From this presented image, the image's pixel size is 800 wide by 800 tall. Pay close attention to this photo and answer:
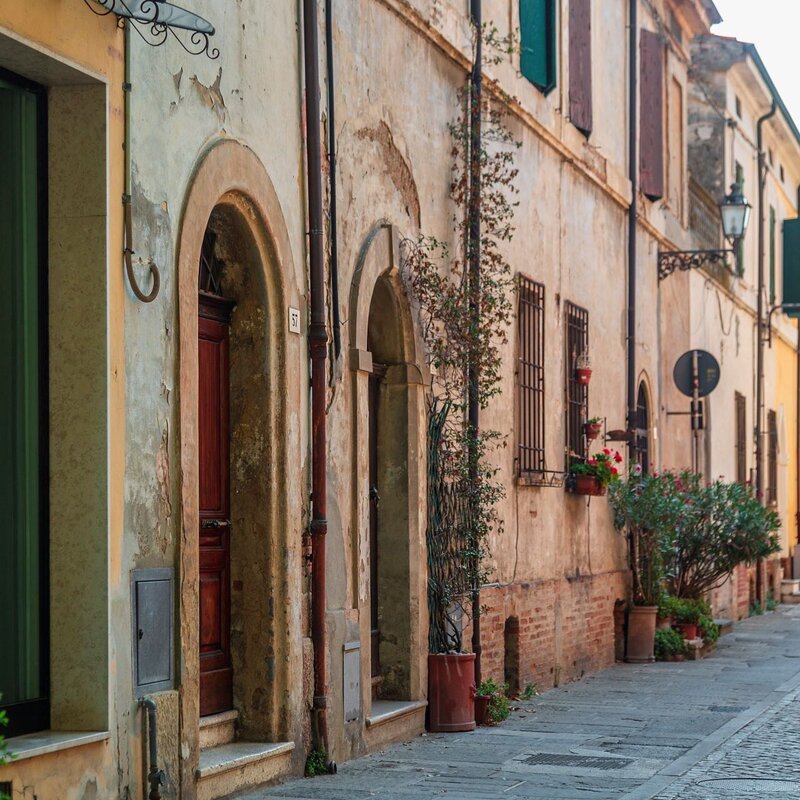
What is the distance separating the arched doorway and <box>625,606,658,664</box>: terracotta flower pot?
6127 millimetres

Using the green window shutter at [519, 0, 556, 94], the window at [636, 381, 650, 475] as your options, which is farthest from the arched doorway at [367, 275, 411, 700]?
the window at [636, 381, 650, 475]

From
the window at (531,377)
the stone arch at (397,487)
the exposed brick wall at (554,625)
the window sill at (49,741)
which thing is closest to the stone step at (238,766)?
the window sill at (49,741)

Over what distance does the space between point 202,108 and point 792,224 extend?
78.9 feet

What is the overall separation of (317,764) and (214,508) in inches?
59.2

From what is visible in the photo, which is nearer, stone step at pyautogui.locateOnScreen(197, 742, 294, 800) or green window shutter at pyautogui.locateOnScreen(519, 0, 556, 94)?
stone step at pyautogui.locateOnScreen(197, 742, 294, 800)

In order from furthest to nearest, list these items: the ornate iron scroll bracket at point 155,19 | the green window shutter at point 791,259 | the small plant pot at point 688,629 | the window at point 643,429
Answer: the green window shutter at point 791,259 < the window at point 643,429 < the small plant pot at point 688,629 < the ornate iron scroll bracket at point 155,19

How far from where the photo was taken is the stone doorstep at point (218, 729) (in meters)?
8.00

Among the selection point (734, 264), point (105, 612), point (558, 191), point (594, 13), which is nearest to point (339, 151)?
point (105, 612)

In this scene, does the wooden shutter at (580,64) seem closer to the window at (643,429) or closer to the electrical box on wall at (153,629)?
the window at (643,429)

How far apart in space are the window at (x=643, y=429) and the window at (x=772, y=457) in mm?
9945

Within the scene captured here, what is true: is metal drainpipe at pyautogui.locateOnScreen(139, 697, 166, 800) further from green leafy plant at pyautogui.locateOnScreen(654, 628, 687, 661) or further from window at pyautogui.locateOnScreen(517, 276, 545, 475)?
green leafy plant at pyautogui.locateOnScreen(654, 628, 687, 661)

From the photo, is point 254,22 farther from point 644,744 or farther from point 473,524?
point 644,744

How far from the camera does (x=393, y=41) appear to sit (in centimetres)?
1036

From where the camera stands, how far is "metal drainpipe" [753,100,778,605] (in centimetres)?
2583
